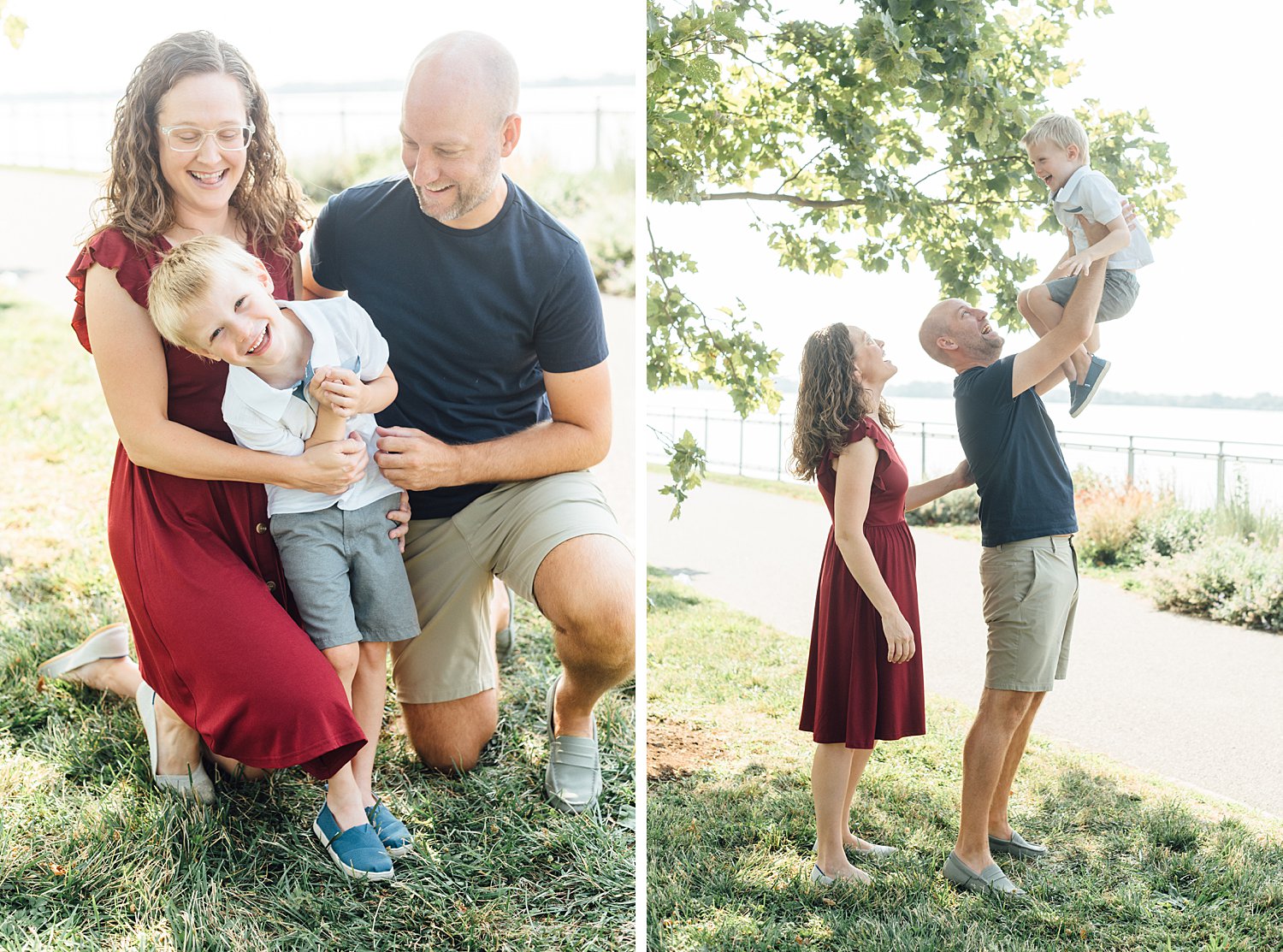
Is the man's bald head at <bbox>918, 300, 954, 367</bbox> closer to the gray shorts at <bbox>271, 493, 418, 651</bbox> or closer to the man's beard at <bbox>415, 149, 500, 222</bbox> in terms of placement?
the man's beard at <bbox>415, 149, 500, 222</bbox>

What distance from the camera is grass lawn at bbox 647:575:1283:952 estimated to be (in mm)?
2645

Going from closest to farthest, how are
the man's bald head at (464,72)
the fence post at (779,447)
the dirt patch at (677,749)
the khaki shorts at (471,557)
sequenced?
the man's bald head at (464,72), the khaki shorts at (471,557), the fence post at (779,447), the dirt patch at (677,749)

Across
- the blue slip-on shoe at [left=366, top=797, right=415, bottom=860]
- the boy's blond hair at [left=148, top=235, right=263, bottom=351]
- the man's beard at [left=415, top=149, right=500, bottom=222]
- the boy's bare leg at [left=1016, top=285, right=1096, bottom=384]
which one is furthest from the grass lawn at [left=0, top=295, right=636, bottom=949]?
the boy's bare leg at [left=1016, top=285, right=1096, bottom=384]

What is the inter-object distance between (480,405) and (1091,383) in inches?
60.0

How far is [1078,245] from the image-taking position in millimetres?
2568

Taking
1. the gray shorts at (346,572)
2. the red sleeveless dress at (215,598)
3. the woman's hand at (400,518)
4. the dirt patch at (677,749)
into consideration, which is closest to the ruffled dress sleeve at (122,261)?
the red sleeveless dress at (215,598)

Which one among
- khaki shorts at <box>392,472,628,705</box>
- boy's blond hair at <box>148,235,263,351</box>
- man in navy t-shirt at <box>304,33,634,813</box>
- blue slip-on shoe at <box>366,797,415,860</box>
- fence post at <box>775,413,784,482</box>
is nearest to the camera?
boy's blond hair at <box>148,235,263,351</box>

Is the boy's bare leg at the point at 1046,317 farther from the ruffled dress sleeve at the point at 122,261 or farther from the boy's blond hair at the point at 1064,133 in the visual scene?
the ruffled dress sleeve at the point at 122,261

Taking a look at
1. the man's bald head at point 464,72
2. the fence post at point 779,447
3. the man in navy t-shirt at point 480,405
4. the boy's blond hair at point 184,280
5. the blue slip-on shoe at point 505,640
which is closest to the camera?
the boy's blond hair at point 184,280

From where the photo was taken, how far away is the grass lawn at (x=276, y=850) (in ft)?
8.25

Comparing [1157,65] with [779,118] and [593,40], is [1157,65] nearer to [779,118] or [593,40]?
[779,118]

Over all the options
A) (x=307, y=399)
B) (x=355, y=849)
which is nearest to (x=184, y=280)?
(x=307, y=399)

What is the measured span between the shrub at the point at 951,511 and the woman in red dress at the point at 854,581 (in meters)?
0.02

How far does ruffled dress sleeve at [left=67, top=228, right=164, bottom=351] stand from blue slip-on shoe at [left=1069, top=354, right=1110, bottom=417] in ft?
7.05
